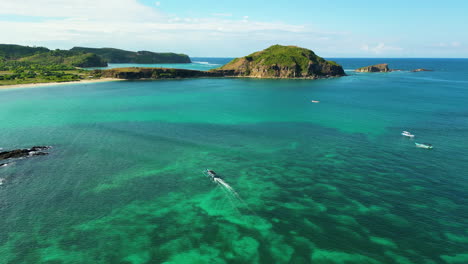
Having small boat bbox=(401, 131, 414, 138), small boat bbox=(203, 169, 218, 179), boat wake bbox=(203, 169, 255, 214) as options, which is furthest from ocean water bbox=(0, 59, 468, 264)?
small boat bbox=(401, 131, 414, 138)

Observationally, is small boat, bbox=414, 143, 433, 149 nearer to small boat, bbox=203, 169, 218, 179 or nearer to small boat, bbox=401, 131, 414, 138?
small boat, bbox=401, 131, 414, 138

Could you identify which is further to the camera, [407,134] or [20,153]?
[407,134]

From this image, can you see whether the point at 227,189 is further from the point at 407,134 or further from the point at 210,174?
the point at 407,134

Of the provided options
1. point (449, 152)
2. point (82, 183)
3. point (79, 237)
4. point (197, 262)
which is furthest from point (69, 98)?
point (449, 152)

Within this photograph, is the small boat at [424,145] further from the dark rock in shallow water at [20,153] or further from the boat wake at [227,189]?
the dark rock in shallow water at [20,153]

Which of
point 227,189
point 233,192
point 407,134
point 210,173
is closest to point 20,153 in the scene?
point 210,173

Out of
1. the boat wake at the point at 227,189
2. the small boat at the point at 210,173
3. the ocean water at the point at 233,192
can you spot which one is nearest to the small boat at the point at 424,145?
the ocean water at the point at 233,192

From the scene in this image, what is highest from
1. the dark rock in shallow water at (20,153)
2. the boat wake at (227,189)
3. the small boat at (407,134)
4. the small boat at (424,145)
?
the small boat at (407,134)

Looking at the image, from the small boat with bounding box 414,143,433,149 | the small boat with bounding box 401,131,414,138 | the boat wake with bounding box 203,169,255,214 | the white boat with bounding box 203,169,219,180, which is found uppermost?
the small boat with bounding box 401,131,414,138
